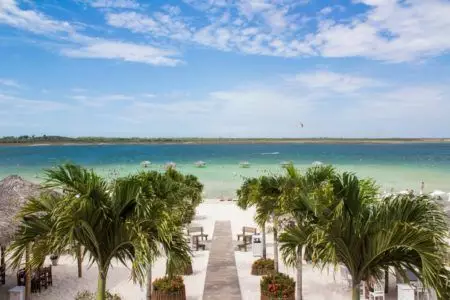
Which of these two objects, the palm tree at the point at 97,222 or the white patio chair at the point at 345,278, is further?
the white patio chair at the point at 345,278

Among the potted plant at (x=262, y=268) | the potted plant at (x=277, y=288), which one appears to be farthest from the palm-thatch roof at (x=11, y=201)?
the potted plant at (x=262, y=268)

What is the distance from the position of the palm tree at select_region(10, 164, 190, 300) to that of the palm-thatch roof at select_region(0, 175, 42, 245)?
425 cm

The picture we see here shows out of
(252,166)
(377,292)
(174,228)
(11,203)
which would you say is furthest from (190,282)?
(252,166)

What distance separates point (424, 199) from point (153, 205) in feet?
14.0

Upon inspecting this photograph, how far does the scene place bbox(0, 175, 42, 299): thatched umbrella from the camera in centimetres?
1023

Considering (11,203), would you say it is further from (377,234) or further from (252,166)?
(252,166)

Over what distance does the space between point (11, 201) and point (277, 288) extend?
26.9 ft

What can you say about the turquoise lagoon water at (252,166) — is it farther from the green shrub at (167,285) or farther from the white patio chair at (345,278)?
the white patio chair at (345,278)

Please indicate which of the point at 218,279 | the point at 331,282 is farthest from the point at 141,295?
the point at 331,282

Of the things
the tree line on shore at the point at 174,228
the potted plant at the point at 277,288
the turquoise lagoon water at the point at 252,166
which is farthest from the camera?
the turquoise lagoon water at the point at 252,166

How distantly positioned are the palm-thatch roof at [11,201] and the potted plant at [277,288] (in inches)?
256

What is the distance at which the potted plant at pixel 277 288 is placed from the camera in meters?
9.95

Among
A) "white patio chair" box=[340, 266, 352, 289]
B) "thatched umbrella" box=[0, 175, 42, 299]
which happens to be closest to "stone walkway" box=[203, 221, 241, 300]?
"white patio chair" box=[340, 266, 352, 289]

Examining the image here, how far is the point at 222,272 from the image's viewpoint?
1345 cm
